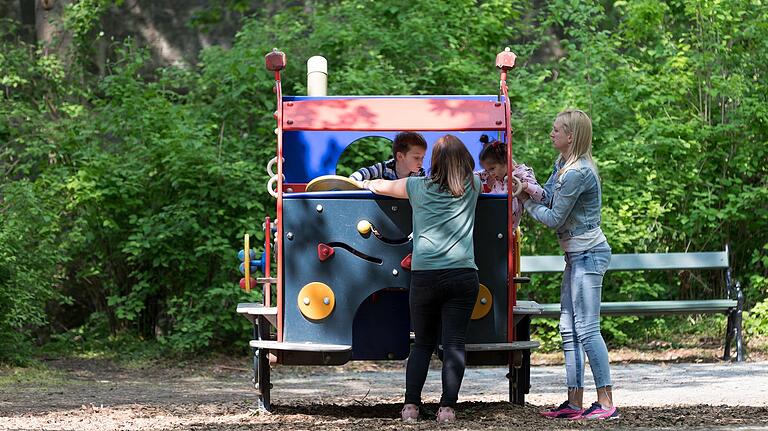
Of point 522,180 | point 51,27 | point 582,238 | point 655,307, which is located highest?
point 51,27

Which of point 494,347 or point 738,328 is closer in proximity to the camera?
point 494,347

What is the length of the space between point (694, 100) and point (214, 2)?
276 inches

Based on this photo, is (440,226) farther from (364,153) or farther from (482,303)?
(364,153)

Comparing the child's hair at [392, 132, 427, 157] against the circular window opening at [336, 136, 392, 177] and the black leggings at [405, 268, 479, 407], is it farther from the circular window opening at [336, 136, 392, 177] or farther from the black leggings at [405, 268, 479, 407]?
the circular window opening at [336, 136, 392, 177]

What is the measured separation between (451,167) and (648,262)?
17.9 feet

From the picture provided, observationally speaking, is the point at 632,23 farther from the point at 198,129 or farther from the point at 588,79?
the point at 198,129

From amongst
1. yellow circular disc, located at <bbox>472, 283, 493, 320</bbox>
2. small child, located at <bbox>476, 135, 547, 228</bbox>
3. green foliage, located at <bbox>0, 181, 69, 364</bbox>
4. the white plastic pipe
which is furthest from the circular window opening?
yellow circular disc, located at <bbox>472, 283, 493, 320</bbox>

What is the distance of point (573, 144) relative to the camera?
6531 mm

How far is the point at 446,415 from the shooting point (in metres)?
6.32

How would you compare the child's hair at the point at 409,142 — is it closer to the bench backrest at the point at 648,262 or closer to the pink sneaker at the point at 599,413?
the pink sneaker at the point at 599,413

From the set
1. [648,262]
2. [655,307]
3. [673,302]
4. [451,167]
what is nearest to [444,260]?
[451,167]

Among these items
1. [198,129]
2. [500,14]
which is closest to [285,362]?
[198,129]

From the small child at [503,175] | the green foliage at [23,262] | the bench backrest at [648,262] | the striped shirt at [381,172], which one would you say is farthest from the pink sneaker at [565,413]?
the green foliage at [23,262]

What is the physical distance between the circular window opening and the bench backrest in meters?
1.70
